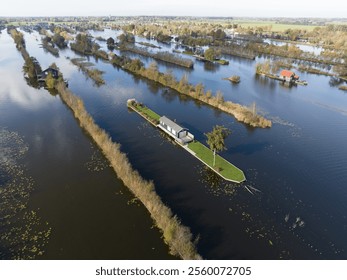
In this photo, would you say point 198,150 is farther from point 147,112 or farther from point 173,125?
point 147,112

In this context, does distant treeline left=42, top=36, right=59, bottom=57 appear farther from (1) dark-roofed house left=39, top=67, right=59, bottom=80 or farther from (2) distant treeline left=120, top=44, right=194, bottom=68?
(1) dark-roofed house left=39, top=67, right=59, bottom=80

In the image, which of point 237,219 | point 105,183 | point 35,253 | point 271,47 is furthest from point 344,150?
point 271,47

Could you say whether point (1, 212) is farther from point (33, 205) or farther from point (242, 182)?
point (242, 182)

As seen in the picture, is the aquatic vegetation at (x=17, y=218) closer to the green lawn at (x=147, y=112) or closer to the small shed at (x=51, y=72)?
the green lawn at (x=147, y=112)

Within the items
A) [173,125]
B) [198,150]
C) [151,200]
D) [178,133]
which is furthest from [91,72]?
[151,200]

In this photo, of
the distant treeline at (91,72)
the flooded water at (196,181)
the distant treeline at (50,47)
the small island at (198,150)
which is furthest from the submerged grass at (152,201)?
the distant treeline at (50,47)

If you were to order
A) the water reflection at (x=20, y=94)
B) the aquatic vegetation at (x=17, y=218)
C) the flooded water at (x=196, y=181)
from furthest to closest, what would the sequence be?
1. the water reflection at (x=20, y=94)
2. the flooded water at (x=196, y=181)
3. the aquatic vegetation at (x=17, y=218)

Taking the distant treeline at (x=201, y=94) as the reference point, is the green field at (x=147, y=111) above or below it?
below

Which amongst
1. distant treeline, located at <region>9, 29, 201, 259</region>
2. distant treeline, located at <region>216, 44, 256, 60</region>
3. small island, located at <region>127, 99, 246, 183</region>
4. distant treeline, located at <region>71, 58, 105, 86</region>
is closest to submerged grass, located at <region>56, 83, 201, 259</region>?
→ distant treeline, located at <region>9, 29, 201, 259</region>
